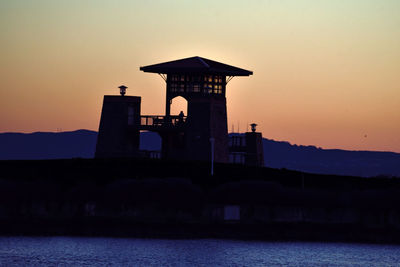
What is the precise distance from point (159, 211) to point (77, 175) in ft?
35.4

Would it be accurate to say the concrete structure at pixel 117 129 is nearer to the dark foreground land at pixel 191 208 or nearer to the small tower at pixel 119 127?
the small tower at pixel 119 127

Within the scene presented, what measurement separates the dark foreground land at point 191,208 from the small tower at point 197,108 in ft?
19.2

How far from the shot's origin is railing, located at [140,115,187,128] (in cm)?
Result: 9525

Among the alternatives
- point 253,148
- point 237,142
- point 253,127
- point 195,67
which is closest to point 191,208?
point 195,67

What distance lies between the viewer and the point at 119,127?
95.0m

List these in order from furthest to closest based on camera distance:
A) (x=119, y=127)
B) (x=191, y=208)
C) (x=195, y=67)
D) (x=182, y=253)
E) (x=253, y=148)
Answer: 1. (x=253, y=148)
2. (x=119, y=127)
3. (x=195, y=67)
4. (x=191, y=208)
5. (x=182, y=253)

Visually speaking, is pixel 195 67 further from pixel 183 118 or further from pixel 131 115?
pixel 131 115

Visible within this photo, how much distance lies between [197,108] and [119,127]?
8035 mm

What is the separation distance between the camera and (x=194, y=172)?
88.7m

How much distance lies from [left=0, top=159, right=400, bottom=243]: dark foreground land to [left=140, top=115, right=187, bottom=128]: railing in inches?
320

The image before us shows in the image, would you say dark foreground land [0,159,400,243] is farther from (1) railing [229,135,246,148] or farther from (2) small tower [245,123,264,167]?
(1) railing [229,135,246,148]

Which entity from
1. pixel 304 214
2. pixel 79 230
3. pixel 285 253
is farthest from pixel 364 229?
pixel 79 230

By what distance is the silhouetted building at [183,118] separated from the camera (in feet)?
306

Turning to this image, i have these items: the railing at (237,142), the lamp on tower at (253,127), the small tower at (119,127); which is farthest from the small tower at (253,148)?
the small tower at (119,127)
